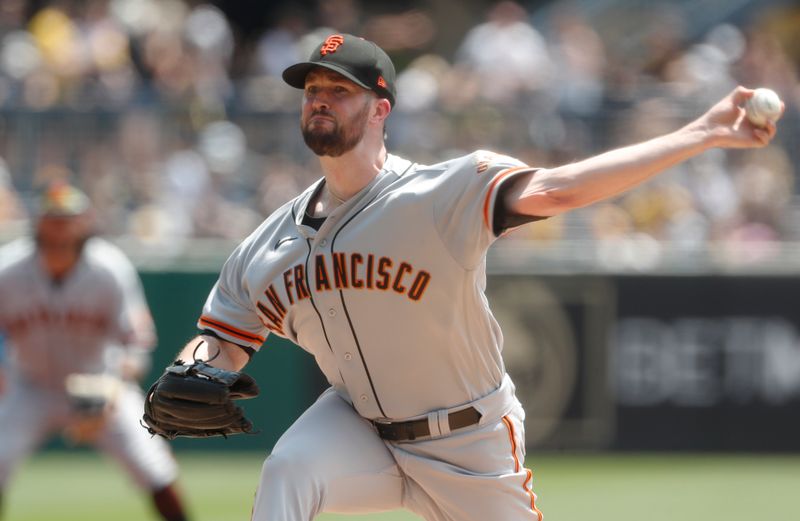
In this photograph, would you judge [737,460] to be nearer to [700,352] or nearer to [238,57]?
[700,352]

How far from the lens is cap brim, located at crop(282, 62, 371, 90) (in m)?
5.04

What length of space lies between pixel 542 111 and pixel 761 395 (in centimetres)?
374

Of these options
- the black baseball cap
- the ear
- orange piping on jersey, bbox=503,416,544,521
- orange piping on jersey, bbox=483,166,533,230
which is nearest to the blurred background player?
orange piping on jersey, bbox=503,416,544,521

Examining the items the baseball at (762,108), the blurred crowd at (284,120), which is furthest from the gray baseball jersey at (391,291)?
the blurred crowd at (284,120)

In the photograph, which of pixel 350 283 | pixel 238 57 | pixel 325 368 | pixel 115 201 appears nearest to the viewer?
pixel 350 283

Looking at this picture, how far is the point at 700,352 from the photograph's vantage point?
43.0 ft

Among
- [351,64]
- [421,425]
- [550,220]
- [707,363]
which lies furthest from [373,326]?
[550,220]

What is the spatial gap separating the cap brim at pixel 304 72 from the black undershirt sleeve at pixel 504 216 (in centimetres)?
65

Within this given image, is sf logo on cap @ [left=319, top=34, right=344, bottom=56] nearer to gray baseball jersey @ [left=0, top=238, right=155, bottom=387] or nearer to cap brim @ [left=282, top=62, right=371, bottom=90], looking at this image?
cap brim @ [left=282, top=62, right=371, bottom=90]

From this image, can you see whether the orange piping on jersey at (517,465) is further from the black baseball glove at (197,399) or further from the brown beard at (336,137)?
the brown beard at (336,137)

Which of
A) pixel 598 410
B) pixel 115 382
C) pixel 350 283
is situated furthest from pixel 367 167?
pixel 598 410

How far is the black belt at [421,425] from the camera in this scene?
5.26m

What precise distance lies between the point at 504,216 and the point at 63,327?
501 cm

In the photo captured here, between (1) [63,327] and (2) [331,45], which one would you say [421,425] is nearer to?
(2) [331,45]
